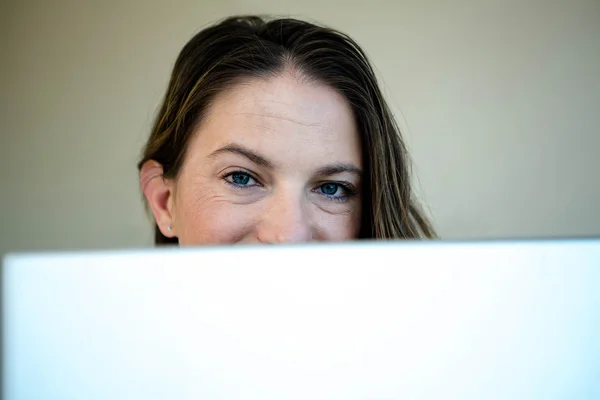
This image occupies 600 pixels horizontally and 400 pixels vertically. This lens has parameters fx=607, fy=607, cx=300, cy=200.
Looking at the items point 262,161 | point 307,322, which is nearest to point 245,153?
point 262,161

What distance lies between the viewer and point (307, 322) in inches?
12.5

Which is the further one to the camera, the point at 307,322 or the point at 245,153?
the point at 245,153

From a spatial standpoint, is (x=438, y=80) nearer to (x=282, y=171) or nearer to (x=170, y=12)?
(x=170, y=12)

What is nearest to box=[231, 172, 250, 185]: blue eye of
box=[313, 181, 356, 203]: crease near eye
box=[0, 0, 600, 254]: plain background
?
box=[313, 181, 356, 203]: crease near eye

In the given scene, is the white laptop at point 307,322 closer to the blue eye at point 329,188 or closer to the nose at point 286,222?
the nose at point 286,222

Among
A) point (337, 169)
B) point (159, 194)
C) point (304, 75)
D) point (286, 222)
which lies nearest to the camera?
point (286, 222)

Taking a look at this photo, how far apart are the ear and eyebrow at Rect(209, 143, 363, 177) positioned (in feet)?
0.71

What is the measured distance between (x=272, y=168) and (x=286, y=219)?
0.11m

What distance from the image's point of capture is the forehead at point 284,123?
1.01 meters

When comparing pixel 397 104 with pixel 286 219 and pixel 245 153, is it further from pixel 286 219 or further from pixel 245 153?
pixel 286 219

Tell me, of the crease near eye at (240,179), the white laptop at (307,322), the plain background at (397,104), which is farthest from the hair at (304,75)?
the plain background at (397,104)

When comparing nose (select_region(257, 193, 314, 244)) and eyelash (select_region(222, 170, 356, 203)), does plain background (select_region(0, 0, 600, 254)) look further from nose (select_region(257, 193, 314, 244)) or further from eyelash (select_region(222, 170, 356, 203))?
nose (select_region(257, 193, 314, 244))

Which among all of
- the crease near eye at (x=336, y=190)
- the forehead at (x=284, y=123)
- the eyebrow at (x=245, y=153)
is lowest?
the crease near eye at (x=336, y=190)

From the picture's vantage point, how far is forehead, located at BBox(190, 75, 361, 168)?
101 cm
